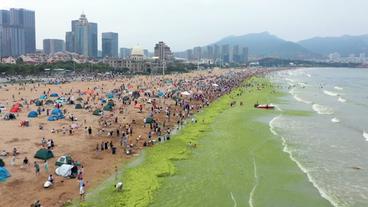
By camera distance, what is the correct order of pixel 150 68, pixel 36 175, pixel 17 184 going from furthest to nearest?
1. pixel 150 68
2. pixel 36 175
3. pixel 17 184

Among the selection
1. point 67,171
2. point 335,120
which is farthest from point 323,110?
point 67,171

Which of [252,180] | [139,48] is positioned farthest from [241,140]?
[139,48]

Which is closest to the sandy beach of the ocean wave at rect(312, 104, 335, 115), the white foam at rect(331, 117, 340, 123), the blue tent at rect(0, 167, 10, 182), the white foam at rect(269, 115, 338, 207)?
the blue tent at rect(0, 167, 10, 182)

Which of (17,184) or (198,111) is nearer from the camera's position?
(17,184)

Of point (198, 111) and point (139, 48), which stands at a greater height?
Result: point (139, 48)

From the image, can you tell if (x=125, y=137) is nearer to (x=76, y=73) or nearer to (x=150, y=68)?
(x=76, y=73)

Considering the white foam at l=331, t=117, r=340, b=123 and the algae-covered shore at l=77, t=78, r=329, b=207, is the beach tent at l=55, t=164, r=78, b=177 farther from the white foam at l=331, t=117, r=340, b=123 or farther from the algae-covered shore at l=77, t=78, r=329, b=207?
the white foam at l=331, t=117, r=340, b=123
